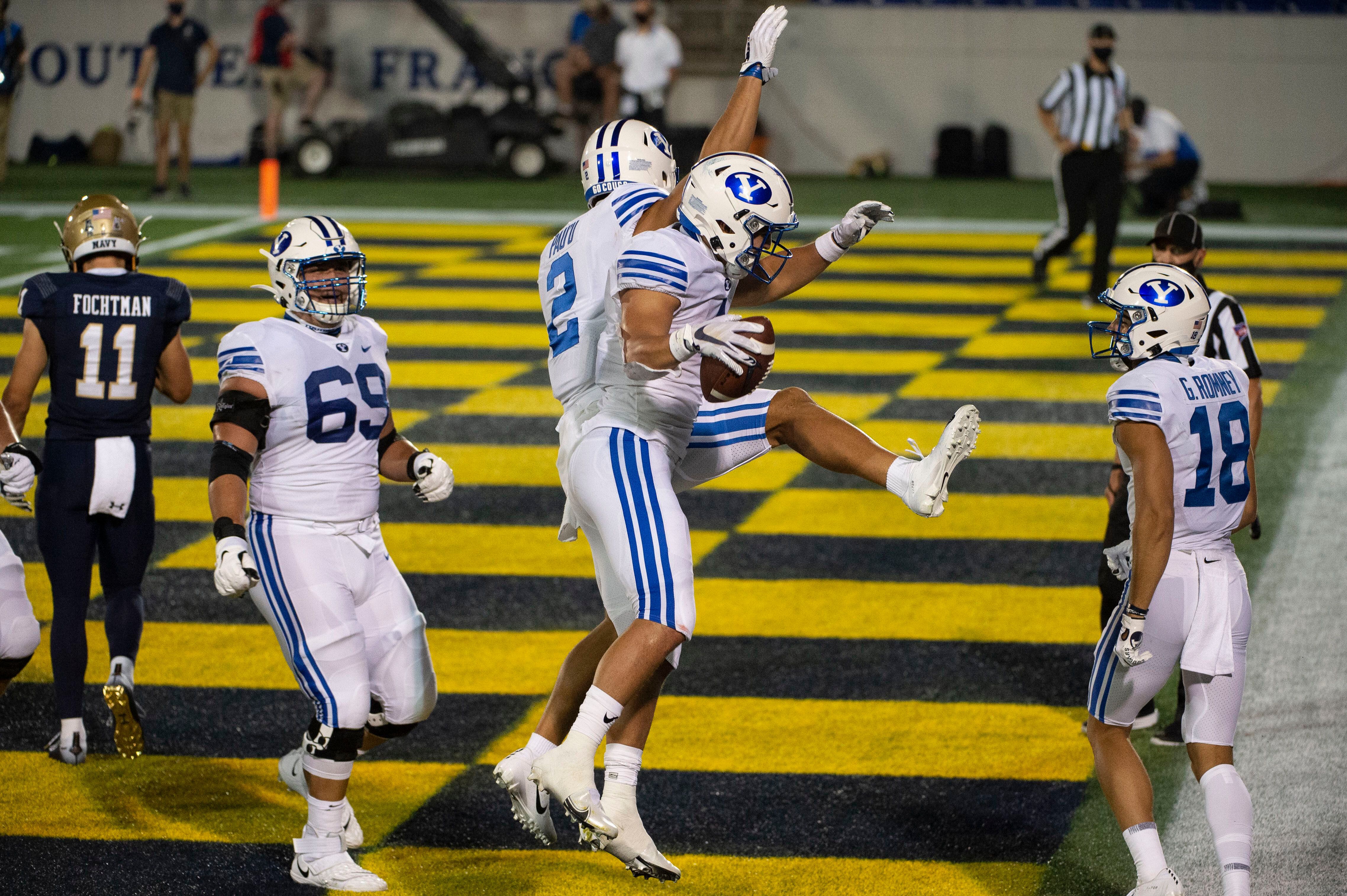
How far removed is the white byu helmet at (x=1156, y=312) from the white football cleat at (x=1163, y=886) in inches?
51.8

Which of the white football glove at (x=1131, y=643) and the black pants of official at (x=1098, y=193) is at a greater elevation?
the white football glove at (x=1131, y=643)

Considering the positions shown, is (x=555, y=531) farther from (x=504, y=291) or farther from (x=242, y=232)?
(x=242, y=232)

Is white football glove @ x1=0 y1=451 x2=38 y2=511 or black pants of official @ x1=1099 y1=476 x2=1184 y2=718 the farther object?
black pants of official @ x1=1099 y1=476 x2=1184 y2=718

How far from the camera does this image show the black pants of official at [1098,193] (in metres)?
13.4

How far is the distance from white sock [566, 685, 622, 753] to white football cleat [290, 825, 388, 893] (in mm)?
818

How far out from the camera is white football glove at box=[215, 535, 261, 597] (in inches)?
169

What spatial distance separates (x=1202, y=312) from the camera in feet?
14.6

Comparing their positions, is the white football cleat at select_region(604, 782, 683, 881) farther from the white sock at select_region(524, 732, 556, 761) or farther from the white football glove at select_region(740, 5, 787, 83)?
the white football glove at select_region(740, 5, 787, 83)

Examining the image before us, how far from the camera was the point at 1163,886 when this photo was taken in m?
4.32

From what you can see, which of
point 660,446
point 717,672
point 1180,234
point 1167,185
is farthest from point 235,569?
point 1167,185

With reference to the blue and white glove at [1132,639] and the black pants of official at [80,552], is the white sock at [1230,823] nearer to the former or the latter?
the blue and white glove at [1132,639]

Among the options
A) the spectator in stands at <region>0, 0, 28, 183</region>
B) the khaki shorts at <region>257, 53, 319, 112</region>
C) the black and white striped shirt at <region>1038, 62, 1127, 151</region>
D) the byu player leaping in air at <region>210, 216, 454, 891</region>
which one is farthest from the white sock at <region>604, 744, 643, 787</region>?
the khaki shorts at <region>257, 53, 319, 112</region>

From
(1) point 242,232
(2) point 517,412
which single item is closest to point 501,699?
(2) point 517,412

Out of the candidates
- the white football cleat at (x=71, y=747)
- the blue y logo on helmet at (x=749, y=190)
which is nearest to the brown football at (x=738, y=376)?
the blue y logo on helmet at (x=749, y=190)
